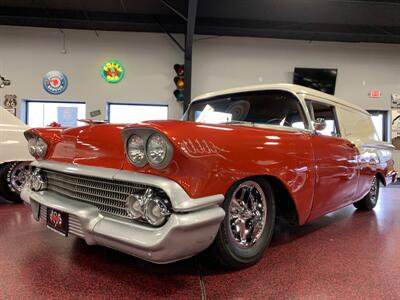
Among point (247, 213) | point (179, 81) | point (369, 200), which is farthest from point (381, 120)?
point (247, 213)

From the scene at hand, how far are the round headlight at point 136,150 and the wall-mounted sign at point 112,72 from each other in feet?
23.9

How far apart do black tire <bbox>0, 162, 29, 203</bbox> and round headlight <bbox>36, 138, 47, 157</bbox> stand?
192cm

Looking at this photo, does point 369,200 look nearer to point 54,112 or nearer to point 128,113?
point 128,113

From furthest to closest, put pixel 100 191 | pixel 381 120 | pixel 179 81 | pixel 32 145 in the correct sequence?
pixel 381 120
pixel 179 81
pixel 32 145
pixel 100 191

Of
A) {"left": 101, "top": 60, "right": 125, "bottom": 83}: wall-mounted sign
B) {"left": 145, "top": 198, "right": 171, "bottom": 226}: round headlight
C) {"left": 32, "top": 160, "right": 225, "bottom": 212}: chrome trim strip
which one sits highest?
{"left": 101, "top": 60, "right": 125, "bottom": 83}: wall-mounted sign

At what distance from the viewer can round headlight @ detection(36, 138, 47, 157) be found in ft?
7.29

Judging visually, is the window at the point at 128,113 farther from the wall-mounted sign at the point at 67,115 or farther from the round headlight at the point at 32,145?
the round headlight at the point at 32,145

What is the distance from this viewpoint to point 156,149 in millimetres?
1479

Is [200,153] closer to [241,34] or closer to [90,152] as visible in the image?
Answer: [90,152]

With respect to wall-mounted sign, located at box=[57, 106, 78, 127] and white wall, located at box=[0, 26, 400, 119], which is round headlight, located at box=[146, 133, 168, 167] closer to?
white wall, located at box=[0, 26, 400, 119]

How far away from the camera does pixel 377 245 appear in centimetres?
250

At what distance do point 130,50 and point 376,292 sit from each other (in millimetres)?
8207

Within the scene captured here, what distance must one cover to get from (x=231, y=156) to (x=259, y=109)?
1.05m

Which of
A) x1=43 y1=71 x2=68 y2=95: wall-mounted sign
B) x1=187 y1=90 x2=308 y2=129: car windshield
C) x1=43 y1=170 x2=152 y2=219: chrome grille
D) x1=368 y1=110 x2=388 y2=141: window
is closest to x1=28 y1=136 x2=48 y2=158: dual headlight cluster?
x1=43 y1=170 x2=152 y2=219: chrome grille
